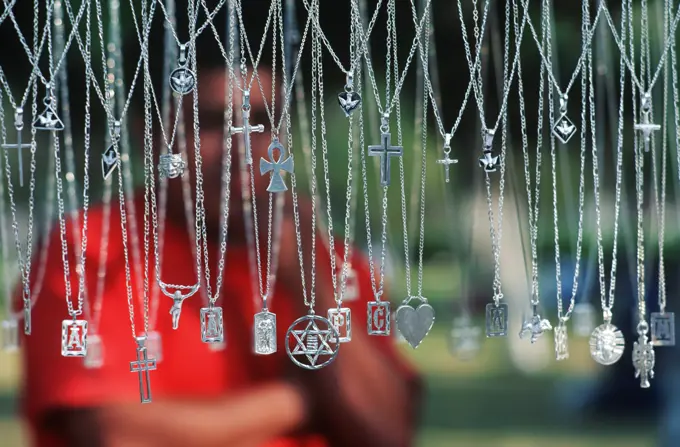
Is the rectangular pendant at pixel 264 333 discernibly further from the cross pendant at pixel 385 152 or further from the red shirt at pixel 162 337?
the cross pendant at pixel 385 152

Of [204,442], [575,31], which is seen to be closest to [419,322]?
[204,442]

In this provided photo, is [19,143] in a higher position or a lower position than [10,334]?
higher

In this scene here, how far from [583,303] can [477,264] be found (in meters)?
0.31

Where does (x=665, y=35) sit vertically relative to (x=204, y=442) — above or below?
above

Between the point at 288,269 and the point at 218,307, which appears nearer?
the point at 218,307

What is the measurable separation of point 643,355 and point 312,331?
864 millimetres

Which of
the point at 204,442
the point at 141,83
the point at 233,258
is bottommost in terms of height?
the point at 204,442

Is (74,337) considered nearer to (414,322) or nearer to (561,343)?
(414,322)

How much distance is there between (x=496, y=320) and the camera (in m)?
2.35

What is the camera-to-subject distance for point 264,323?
226cm

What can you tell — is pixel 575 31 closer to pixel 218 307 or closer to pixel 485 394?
pixel 485 394

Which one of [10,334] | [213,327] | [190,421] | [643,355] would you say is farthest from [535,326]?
[10,334]

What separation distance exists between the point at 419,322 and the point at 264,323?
0.40 m

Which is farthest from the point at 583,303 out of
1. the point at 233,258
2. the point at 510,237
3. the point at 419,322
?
the point at 233,258
